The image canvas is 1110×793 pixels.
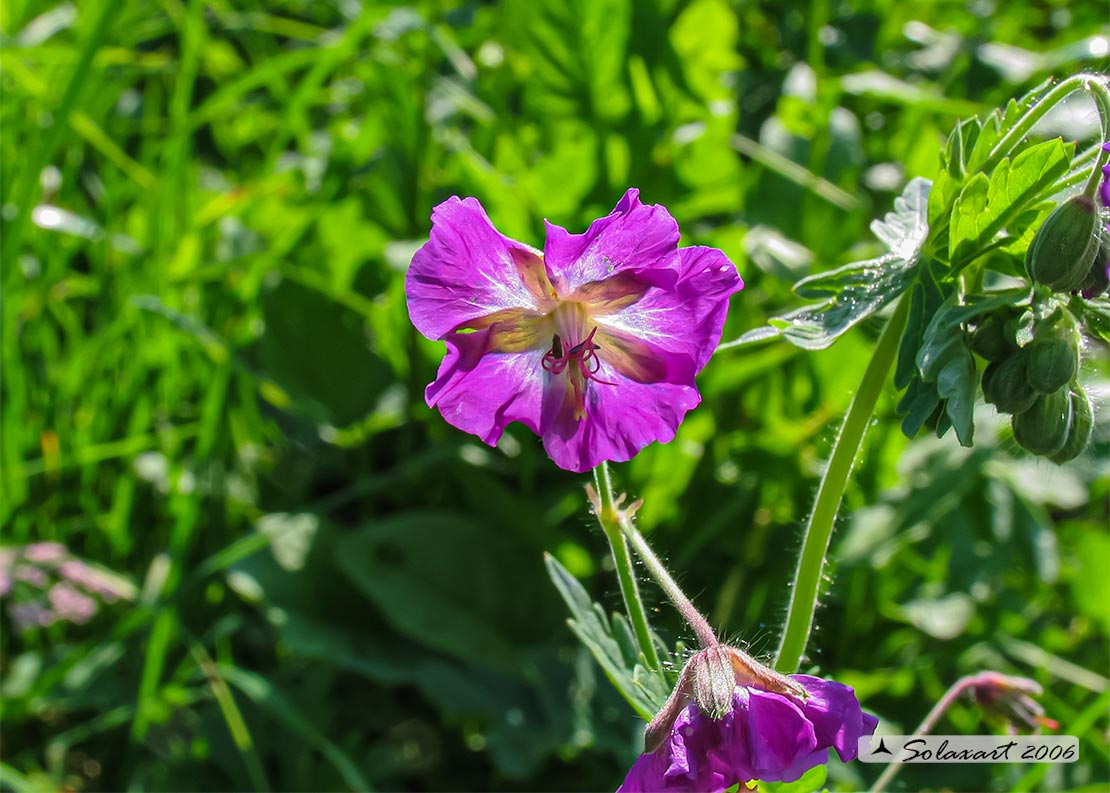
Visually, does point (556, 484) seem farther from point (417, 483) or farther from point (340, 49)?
point (340, 49)

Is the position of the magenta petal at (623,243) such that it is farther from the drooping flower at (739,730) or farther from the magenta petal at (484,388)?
the drooping flower at (739,730)

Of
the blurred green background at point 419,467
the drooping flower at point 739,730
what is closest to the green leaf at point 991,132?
the drooping flower at point 739,730

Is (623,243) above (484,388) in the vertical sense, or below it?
above

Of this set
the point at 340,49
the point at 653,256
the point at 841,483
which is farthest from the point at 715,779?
the point at 340,49

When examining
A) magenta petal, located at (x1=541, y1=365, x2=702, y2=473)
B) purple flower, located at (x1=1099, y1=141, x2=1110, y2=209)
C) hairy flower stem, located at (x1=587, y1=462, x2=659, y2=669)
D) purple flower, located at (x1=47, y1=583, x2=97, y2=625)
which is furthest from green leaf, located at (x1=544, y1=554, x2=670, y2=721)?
purple flower, located at (x1=47, y1=583, x2=97, y2=625)

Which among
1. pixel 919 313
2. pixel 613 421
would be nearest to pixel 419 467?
pixel 613 421

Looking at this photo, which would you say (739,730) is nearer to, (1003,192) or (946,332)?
(946,332)

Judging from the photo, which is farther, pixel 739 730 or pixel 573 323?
pixel 573 323
